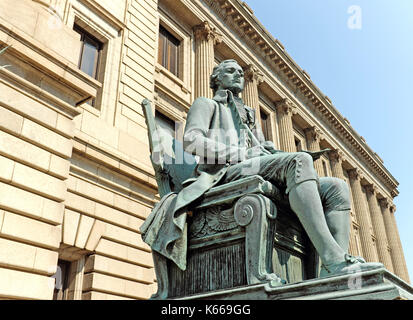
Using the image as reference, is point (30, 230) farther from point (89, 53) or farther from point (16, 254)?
point (89, 53)

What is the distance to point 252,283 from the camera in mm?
2941

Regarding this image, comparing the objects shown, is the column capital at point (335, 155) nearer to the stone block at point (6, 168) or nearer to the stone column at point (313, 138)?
the stone column at point (313, 138)

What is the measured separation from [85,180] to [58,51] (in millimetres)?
3901

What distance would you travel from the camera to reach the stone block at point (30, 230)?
641cm

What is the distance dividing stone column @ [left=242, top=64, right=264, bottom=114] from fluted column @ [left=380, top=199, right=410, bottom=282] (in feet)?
88.5

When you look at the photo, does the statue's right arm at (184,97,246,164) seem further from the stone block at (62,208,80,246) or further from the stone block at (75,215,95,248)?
the stone block at (75,215,95,248)

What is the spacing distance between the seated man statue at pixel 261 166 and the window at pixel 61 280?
7.19 meters

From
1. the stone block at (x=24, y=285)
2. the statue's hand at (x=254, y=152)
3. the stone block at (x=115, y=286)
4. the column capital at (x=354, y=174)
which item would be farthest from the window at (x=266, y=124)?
the statue's hand at (x=254, y=152)

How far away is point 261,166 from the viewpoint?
3.44 m

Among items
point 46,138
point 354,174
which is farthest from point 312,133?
point 46,138

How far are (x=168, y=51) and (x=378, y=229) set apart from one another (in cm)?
3005

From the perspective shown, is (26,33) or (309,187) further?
(26,33)

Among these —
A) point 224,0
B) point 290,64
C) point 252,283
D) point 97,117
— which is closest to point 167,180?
point 252,283
